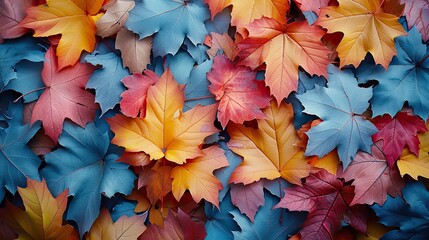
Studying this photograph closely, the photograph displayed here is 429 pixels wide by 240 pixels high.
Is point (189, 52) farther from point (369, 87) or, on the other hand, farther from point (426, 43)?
point (426, 43)

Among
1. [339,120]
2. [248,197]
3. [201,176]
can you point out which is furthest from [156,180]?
[339,120]

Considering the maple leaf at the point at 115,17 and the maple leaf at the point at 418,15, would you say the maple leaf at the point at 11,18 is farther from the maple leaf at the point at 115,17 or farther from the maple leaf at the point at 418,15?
the maple leaf at the point at 418,15

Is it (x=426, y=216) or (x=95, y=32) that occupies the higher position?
(x=95, y=32)

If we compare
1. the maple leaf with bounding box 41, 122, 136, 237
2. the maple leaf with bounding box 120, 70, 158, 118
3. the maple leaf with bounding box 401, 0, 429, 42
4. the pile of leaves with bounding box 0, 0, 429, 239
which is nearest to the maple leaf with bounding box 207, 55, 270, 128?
the pile of leaves with bounding box 0, 0, 429, 239

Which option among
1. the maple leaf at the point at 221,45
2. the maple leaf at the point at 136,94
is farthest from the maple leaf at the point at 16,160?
the maple leaf at the point at 221,45

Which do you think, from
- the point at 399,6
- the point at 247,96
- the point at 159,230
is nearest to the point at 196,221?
the point at 159,230

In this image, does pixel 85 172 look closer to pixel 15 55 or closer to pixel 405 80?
pixel 15 55
